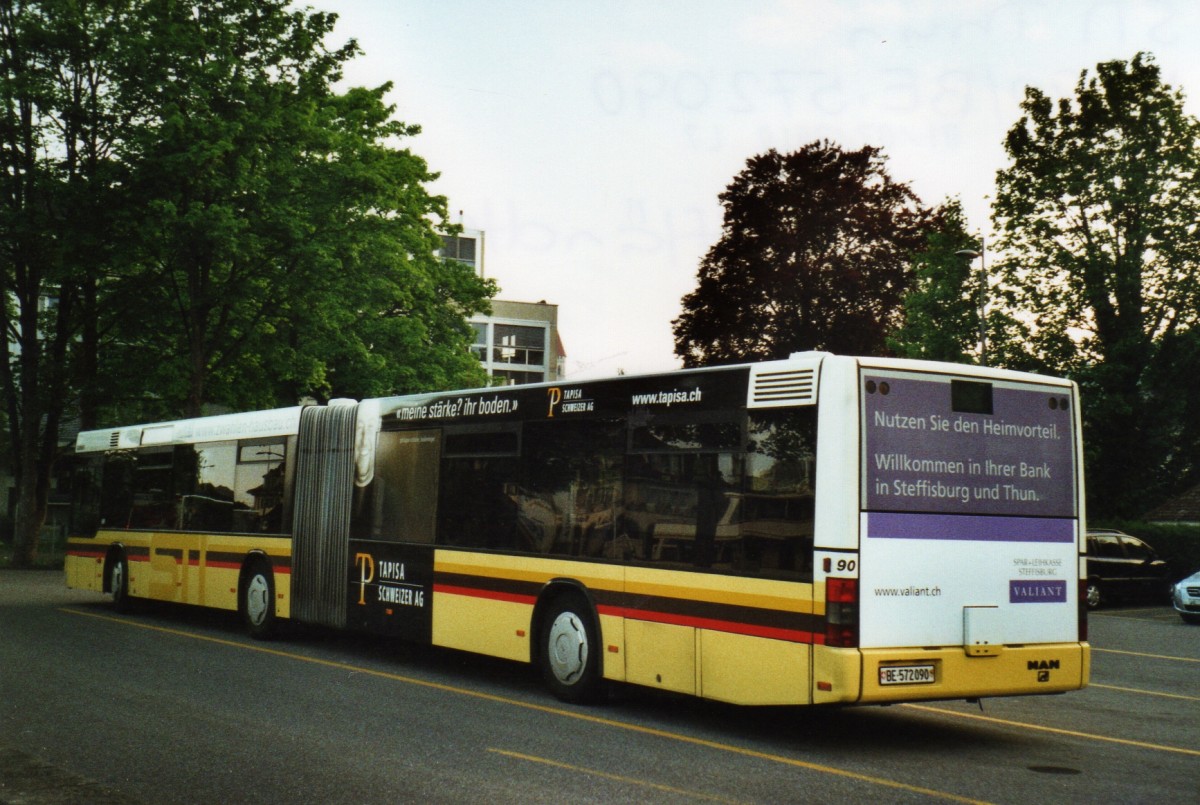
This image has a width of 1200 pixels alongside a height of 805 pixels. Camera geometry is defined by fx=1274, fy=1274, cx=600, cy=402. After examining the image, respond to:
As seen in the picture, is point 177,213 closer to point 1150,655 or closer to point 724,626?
point 1150,655

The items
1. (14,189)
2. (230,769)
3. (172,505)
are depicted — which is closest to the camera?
(230,769)

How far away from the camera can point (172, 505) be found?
59.3 feet

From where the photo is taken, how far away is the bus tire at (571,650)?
10750 mm

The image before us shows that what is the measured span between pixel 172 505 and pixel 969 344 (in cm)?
2844

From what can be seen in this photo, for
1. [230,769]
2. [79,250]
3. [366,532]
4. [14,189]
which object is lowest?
[230,769]

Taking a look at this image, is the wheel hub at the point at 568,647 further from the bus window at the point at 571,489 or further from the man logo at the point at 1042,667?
the man logo at the point at 1042,667

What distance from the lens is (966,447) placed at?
922 centimetres

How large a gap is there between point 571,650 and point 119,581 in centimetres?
1085

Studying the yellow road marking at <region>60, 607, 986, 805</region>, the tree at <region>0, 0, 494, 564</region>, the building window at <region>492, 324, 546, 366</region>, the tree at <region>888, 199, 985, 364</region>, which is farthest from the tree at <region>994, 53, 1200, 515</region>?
the building window at <region>492, 324, 546, 366</region>

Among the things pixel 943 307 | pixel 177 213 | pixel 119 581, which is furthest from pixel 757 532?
pixel 943 307

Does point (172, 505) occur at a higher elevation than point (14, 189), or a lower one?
lower

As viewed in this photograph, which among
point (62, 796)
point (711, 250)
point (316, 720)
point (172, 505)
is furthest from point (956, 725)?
point (711, 250)

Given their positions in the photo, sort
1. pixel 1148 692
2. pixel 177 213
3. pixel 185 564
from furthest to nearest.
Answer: pixel 177 213
pixel 185 564
pixel 1148 692

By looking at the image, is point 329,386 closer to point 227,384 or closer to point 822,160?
point 227,384
